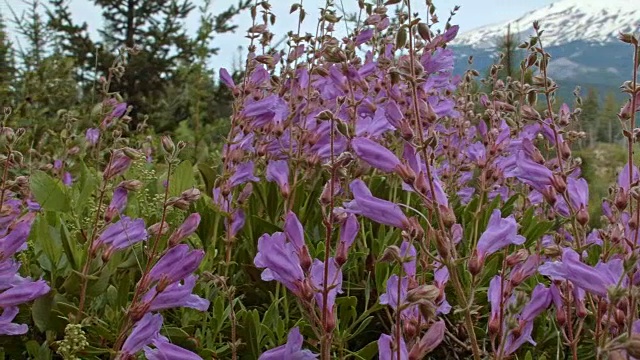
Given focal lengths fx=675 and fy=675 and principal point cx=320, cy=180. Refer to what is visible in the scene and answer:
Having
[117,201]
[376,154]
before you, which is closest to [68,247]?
[117,201]

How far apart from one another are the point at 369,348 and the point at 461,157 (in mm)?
1722

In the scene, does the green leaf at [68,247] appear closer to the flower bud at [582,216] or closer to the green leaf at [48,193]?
the green leaf at [48,193]

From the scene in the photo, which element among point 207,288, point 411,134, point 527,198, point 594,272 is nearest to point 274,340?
point 207,288

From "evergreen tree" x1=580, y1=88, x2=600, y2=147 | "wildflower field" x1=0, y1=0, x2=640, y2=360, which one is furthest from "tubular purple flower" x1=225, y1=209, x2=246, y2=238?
"evergreen tree" x1=580, y1=88, x2=600, y2=147

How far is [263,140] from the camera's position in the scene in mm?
2508

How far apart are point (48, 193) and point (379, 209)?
1.52 m

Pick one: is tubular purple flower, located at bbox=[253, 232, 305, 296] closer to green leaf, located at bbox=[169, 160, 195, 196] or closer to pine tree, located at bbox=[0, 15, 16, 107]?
green leaf, located at bbox=[169, 160, 195, 196]

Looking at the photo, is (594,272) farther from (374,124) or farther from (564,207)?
(374,124)

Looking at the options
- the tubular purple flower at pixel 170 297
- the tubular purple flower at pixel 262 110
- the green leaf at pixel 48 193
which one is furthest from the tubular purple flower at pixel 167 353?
the green leaf at pixel 48 193

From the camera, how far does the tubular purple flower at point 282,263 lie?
1.24 meters

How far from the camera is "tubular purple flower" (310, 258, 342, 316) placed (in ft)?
4.13

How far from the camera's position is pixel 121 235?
5.47 ft

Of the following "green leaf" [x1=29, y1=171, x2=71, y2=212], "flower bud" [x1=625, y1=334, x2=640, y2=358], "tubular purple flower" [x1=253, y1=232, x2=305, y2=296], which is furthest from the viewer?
"green leaf" [x1=29, y1=171, x2=71, y2=212]

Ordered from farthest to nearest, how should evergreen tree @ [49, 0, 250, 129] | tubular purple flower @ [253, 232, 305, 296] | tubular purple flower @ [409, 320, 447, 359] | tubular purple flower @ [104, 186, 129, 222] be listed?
1. evergreen tree @ [49, 0, 250, 129]
2. tubular purple flower @ [104, 186, 129, 222]
3. tubular purple flower @ [253, 232, 305, 296]
4. tubular purple flower @ [409, 320, 447, 359]
